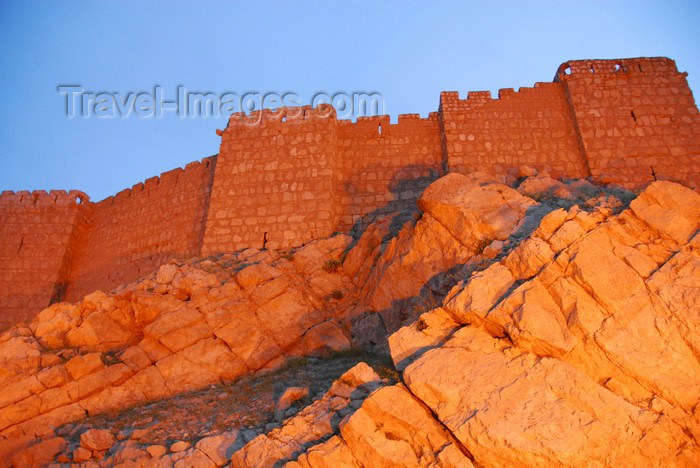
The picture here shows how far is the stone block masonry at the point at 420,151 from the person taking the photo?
39.5 ft

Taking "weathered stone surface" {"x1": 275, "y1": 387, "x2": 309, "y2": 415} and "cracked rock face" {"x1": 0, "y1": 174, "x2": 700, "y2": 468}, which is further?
"weathered stone surface" {"x1": 275, "y1": 387, "x2": 309, "y2": 415}

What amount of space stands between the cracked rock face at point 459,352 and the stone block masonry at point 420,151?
3.26 metres

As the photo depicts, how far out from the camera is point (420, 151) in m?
13.2

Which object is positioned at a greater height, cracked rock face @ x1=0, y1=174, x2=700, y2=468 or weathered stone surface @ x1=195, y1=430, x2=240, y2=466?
cracked rock face @ x1=0, y1=174, x2=700, y2=468

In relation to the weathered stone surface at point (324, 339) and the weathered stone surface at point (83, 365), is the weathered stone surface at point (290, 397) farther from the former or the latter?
the weathered stone surface at point (83, 365)

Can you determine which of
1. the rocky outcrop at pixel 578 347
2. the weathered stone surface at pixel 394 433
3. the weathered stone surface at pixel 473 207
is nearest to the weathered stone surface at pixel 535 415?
the rocky outcrop at pixel 578 347

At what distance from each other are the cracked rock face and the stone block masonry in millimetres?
3259

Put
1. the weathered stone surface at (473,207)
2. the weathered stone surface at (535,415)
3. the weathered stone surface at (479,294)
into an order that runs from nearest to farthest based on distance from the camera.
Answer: the weathered stone surface at (535,415) → the weathered stone surface at (479,294) → the weathered stone surface at (473,207)

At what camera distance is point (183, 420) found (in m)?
6.92

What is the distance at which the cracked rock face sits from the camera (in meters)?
4.49

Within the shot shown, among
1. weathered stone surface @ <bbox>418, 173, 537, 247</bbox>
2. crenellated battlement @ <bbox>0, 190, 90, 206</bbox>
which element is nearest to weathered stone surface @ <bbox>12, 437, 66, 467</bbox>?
weathered stone surface @ <bbox>418, 173, 537, 247</bbox>

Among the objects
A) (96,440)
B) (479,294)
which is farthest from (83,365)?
(479,294)

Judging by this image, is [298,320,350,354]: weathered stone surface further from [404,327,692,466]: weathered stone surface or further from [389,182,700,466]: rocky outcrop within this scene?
[404,327,692,466]: weathered stone surface

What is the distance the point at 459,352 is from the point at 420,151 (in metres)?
8.83
